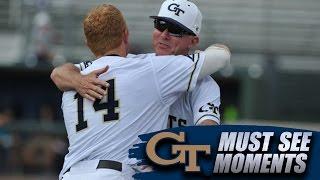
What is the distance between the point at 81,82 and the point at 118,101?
0.21 meters

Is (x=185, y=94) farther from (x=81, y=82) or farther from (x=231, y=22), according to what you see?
(x=231, y=22)

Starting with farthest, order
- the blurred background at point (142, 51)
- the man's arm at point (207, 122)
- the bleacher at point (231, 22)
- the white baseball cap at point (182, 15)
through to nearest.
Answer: the bleacher at point (231, 22)
the blurred background at point (142, 51)
the white baseball cap at point (182, 15)
the man's arm at point (207, 122)

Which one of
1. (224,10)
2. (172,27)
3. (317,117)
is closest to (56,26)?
(224,10)

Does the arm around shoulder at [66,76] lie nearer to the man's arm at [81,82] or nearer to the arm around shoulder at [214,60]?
the man's arm at [81,82]

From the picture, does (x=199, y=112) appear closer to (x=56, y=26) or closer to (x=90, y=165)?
(x=90, y=165)

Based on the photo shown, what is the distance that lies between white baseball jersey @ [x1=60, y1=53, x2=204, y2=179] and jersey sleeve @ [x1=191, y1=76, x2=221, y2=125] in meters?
0.13

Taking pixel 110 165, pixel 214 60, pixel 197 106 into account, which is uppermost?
pixel 214 60

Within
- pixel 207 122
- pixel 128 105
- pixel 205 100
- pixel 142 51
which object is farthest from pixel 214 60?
pixel 142 51

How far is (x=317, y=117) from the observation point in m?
14.5

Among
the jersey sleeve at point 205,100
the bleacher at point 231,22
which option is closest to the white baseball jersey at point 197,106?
the jersey sleeve at point 205,100

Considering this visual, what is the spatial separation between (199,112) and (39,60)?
11.7 metres

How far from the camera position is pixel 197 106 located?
13.6 feet

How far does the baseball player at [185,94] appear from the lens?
4059 mm

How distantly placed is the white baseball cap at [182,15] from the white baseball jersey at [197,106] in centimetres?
24
